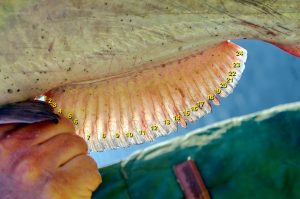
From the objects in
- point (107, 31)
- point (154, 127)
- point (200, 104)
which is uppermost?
point (107, 31)

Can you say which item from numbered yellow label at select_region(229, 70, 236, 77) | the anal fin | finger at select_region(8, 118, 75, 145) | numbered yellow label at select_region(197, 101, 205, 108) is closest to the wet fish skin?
finger at select_region(8, 118, 75, 145)

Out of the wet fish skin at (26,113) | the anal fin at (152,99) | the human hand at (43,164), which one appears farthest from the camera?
the anal fin at (152,99)

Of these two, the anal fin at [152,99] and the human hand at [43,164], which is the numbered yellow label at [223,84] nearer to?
the anal fin at [152,99]

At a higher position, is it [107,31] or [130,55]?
[107,31]

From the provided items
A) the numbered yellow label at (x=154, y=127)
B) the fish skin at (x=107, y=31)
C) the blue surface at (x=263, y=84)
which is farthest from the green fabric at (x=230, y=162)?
the blue surface at (x=263, y=84)

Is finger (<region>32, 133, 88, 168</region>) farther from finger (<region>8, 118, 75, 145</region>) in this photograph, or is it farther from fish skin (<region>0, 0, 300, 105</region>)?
fish skin (<region>0, 0, 300, 105</region>)

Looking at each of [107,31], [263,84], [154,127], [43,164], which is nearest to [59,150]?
[43,164]

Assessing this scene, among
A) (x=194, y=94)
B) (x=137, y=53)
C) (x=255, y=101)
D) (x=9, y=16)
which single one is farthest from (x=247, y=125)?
(x=255, y=101)

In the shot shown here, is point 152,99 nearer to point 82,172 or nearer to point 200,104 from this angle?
point 200,104
